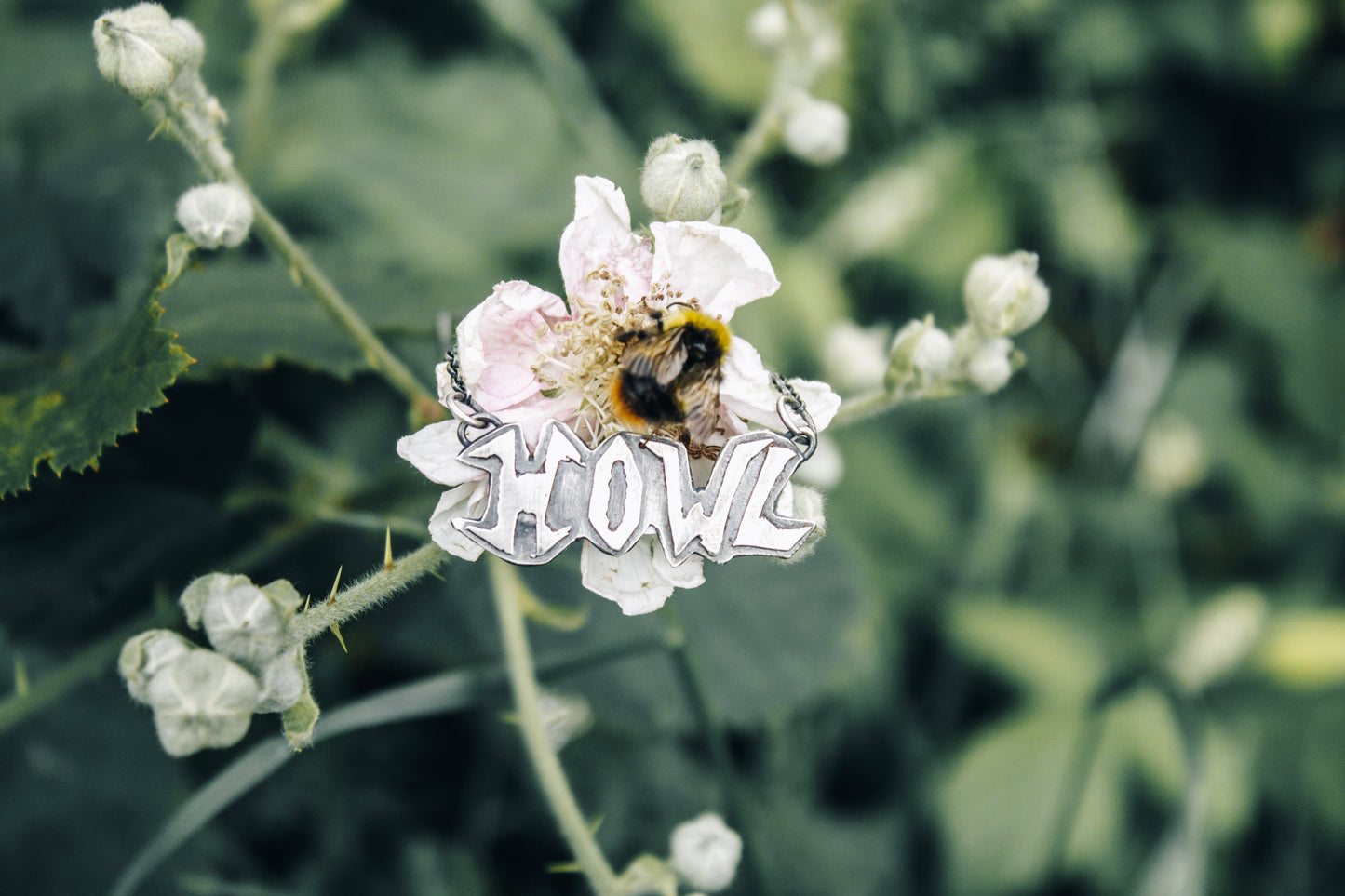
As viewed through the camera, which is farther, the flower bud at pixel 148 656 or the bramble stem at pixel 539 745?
the bramble stem at pixel 539 745

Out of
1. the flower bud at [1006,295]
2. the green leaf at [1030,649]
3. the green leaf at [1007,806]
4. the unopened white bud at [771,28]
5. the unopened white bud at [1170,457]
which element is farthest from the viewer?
the unopened white bud at [1170,457]

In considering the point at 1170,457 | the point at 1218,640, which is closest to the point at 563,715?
the point at 1218,640

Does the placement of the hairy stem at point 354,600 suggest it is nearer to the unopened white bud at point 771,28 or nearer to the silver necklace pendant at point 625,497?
the silver necklace pendant at point 625,497

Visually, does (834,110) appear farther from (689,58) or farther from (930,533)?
(930,533)

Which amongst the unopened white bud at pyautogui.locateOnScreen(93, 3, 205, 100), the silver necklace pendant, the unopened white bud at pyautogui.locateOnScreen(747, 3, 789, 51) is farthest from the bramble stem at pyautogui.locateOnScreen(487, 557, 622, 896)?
the unopened white bud at pyautogui.locateOnScreen(747, 3, 789, 51)

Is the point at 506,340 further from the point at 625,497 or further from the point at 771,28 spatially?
the point at 771,28

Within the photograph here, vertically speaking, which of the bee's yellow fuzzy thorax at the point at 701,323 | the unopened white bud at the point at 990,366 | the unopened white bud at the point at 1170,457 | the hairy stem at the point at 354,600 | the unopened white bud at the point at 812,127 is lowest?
→ the hairy stem at the point at 354,600

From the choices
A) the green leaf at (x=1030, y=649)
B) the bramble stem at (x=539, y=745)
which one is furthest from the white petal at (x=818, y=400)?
the green leaf at (x=1030, y=649)
